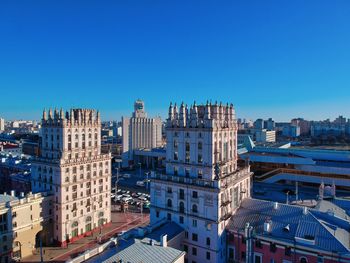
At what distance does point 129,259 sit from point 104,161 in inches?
1899

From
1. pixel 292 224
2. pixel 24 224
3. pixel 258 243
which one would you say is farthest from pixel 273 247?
pixel 24 224

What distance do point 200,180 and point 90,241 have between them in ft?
128

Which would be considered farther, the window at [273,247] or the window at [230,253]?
the window at [230,253]

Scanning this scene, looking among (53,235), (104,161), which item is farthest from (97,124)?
(53,235)

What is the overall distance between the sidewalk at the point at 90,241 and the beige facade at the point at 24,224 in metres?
2.89

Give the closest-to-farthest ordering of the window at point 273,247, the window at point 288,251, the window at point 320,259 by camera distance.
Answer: the window at point 320,259 → the window at point 288,251 → the window at point 273,247

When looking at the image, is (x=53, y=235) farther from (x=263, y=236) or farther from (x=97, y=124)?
(x=263, y=236)

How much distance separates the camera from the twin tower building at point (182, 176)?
54438 millimetres

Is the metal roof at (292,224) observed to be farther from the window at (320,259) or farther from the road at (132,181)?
the road at (132,181)

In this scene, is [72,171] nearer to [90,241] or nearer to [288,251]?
[90,241]

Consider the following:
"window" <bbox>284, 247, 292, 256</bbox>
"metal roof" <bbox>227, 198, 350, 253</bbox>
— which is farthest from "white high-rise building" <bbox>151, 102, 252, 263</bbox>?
"window" <bbox>284, 247, 292, 256</bbox>

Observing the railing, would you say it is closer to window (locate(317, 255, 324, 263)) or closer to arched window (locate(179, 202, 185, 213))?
arched window (locate(179, 202, 185, 213))

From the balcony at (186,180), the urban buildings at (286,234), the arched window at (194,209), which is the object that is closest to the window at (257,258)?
the urban buildings at (286,234)

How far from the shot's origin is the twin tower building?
54438mm
